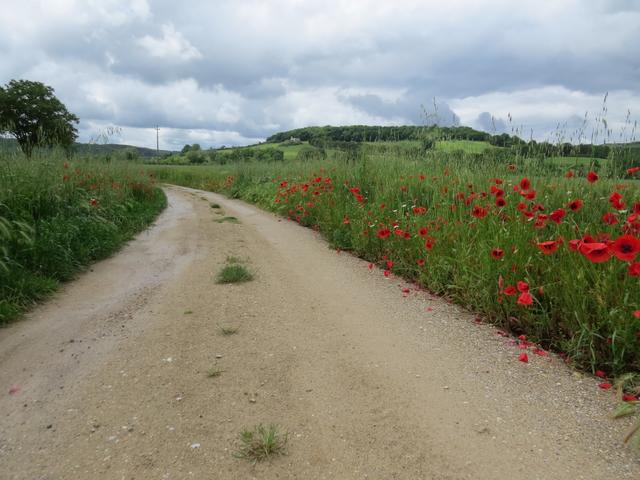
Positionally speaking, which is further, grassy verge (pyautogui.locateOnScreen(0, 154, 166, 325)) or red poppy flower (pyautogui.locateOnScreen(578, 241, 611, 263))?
grassy verge (pyautogui.locateOnScreen(0, 154, 166, 325))

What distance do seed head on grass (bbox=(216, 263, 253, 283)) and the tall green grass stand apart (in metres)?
1.88

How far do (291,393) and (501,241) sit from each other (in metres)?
2.41

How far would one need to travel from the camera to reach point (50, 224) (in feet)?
18.2

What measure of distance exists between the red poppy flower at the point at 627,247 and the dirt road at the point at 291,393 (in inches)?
34.5

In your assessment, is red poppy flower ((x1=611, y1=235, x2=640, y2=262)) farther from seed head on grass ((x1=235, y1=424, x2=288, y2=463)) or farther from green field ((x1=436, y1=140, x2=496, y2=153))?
green field ((x1=436, y1=140, x2=496, y2=153))

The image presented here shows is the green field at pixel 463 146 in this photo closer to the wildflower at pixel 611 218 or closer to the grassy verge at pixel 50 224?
the wildflower at pixel 611 218

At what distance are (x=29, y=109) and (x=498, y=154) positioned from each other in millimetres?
39119

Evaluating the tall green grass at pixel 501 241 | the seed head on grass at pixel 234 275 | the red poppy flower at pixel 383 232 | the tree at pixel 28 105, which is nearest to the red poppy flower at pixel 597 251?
the tall green grass at pixel 501 241

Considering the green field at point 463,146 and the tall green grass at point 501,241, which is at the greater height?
the green field at point 463,146

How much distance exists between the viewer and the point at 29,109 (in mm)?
33406

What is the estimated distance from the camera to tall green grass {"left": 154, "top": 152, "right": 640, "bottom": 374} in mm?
2727

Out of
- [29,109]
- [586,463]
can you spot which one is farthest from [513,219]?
[29,109]

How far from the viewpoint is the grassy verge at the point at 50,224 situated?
164 inches

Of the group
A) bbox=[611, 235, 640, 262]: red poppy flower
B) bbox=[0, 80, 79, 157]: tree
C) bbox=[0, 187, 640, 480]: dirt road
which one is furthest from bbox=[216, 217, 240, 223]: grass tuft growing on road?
bbox=[0, 80, 79, 157]: tree
